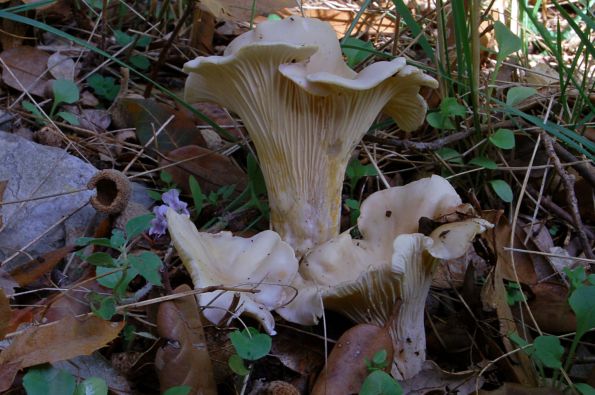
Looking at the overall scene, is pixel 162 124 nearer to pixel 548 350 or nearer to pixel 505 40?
pixel 505 40

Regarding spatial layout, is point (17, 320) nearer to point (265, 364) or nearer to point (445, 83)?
point (265, 364)

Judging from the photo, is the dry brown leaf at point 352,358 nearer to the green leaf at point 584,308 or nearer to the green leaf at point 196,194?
the green leaf at point 584,308

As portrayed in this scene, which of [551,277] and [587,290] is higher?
[587,290]

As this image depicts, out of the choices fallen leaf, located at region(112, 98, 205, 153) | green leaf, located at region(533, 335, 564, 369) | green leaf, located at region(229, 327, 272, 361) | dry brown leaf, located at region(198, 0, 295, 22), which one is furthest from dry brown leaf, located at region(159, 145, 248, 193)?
green leaf, located at region(533, 335, 564, 369)

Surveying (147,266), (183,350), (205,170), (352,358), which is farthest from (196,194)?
(352,358)

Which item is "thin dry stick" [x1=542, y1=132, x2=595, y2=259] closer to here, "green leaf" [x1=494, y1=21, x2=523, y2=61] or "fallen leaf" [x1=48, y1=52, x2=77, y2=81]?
"green leaf" [x1=494, y1=21, x2=523, y2=61]

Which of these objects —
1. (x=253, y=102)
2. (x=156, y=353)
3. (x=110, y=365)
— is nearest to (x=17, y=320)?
(x=110, y=365)
